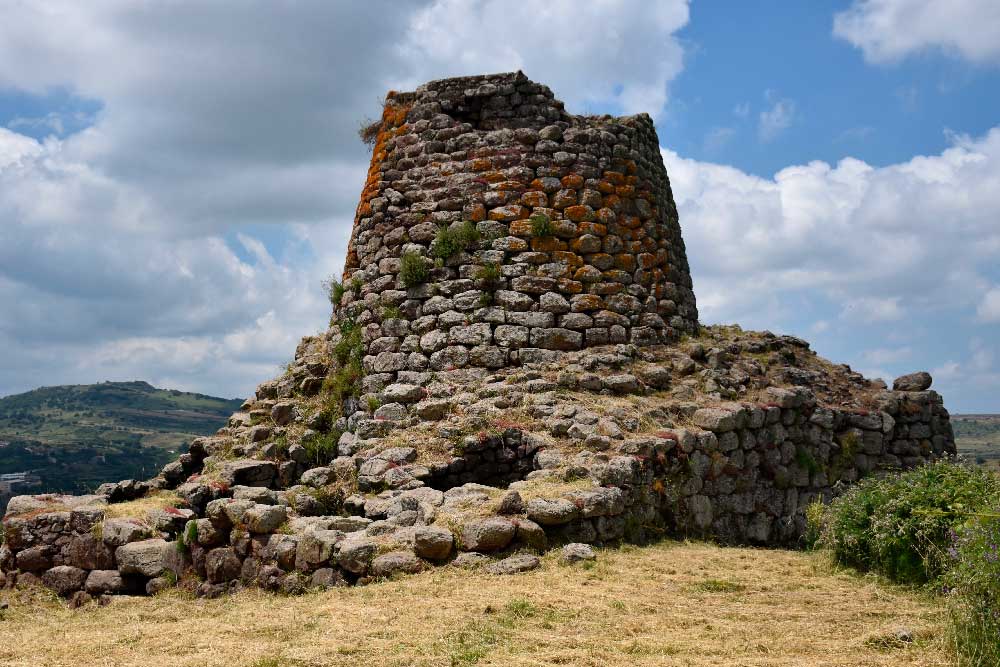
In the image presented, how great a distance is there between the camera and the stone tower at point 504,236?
1092 cm

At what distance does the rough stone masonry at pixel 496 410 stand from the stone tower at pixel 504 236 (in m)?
0.03

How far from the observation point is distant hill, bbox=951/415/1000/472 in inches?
2586

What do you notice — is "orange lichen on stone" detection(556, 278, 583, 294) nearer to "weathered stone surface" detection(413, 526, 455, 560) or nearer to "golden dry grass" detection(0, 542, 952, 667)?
"golden dry grass" detection(0, 542, 952, 667)

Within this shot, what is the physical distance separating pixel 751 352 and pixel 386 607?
8.07 metres

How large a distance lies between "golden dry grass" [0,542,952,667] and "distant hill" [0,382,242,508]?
49228 millimetres

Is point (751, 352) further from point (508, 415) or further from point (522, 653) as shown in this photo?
point (522, 653)

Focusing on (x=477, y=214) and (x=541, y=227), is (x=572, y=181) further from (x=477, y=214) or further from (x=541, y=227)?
(x=477, y=214)

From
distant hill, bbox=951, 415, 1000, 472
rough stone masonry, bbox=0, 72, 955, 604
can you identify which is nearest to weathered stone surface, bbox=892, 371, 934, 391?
rough stone masonry, bbox=0, 72, 955, 604

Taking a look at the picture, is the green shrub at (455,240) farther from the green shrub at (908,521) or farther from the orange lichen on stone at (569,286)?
the green shrub at (908,521)

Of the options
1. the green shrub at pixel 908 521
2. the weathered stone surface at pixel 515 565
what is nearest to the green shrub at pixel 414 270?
the weathered stone surface at pixel 515 565

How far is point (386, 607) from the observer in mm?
5836

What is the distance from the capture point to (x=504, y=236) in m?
11.3

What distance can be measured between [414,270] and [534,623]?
666 cm

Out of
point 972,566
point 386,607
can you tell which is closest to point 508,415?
point 386,607
